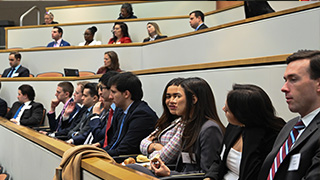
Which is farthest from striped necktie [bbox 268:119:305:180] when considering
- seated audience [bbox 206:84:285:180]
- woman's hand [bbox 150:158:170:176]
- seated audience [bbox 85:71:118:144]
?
seated audience [bbox 85:71:118:144]

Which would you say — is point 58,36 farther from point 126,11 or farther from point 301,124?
point 301,124

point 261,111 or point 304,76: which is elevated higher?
point 304,76

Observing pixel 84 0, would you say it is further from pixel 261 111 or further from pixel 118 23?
pixel 261 111

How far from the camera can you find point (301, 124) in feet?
5.73

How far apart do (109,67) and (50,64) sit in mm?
1301

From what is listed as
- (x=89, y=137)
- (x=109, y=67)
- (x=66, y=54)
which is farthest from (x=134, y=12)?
(x=89, y=137)

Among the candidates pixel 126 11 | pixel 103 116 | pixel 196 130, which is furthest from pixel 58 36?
pixel 196 130

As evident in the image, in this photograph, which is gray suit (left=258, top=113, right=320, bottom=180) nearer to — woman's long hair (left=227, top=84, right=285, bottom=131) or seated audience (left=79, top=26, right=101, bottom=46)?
woman's long hair (left=227, top=84, right=285, bottom=131)

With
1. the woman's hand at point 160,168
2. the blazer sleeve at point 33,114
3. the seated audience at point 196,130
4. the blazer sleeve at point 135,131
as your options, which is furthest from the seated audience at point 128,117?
the blazer sleeve at point 33,114

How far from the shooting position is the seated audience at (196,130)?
8.10 feet

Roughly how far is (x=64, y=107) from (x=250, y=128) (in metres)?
3.41

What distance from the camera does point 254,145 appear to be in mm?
2010

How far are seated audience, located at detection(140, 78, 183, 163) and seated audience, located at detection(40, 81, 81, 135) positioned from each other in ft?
6.57

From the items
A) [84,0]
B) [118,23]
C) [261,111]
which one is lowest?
[261,111]
